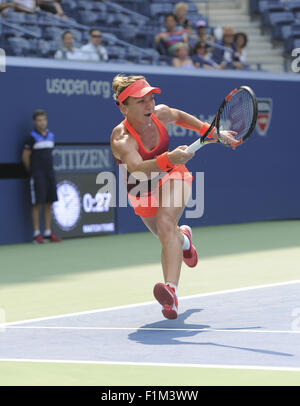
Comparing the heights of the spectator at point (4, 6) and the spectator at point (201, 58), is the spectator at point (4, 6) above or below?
above

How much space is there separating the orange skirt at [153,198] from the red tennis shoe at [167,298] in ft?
2.28

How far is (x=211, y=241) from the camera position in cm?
1224

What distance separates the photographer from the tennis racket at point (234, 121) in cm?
580

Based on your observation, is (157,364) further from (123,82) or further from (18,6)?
(18,6)

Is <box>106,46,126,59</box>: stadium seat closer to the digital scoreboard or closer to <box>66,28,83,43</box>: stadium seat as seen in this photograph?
<box>66,28,83,43</box>: stadium seat

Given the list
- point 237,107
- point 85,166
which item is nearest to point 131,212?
point 85,166

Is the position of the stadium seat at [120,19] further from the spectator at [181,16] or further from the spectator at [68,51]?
the spectator at [68,51]

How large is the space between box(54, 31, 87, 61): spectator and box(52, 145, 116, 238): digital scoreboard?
1.35m

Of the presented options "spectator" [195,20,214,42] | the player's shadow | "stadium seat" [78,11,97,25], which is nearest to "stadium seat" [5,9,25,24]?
"stadium seat" [78,11,97,25]

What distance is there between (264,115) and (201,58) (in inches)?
59.9

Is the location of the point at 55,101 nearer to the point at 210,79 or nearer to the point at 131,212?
the point at 131,212

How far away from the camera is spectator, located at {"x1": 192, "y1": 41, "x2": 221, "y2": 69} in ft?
51.2

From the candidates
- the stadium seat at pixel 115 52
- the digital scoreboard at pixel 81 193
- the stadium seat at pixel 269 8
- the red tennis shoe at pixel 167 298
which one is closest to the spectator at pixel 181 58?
the stadium seat at pixel 115 52

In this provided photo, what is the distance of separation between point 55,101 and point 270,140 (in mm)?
4597
